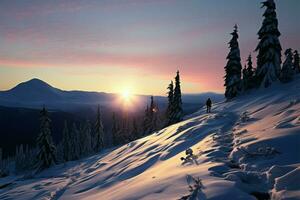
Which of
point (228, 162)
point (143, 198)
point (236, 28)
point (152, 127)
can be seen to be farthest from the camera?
point (152, 127)

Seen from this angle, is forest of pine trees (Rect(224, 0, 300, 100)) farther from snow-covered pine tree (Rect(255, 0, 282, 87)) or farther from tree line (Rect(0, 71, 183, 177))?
tree line (Rect(0, 71, 183, 177))

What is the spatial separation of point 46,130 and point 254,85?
34.8 m

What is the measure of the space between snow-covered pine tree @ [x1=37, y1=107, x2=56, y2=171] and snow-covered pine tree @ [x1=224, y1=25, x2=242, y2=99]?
31118mm

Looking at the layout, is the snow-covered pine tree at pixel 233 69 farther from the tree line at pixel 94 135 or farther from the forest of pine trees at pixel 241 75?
the tree line at pixel 94 135

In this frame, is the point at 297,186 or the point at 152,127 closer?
the point at 297,186

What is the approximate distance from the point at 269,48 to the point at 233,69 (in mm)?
7992

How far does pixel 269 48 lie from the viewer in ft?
130

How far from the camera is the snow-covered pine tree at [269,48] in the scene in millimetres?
38647

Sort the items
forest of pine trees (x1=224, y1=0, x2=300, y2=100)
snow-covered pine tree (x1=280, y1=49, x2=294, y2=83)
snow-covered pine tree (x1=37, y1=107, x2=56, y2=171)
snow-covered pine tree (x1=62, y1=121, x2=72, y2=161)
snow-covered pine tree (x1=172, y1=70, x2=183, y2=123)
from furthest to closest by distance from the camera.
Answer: snow-covered pine tree (x1=62, y1=121, x2=72, y2=161), snow-covered pine tree (x1=172, y1=70, x2=183, y2=123), snow-covered pine tree (x1=37, y1=107, x2=56, y2=171), forest of pine trees (x1=224, y1=0, x2=300, y2=100), snow-covered pine tree (x1=280, y1=49, x2=294, y2=83)

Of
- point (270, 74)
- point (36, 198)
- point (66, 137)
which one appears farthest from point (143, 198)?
point (66, 137)

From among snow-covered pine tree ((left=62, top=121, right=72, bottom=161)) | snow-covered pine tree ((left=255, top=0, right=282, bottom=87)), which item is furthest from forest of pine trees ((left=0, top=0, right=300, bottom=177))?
snow-covered pine tree ((left=62, top=121, right=72, bottom=161))

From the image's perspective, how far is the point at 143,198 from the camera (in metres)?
9.71

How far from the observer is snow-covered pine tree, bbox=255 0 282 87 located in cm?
3865

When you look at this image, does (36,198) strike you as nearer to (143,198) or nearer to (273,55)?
(143,198)
